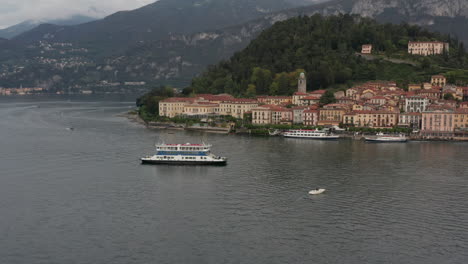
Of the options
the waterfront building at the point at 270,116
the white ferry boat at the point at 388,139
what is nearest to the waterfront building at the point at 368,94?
the waterfront building at the point at 270,116

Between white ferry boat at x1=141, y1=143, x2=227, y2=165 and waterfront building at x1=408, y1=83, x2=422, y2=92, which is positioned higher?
waterfront building at x1=408, y1=83, x2=422, y2=92

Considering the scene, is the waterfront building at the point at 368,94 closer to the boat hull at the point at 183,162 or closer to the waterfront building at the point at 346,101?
the waterfront building at the point at 346,101

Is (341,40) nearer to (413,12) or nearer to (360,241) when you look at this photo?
(413,12)

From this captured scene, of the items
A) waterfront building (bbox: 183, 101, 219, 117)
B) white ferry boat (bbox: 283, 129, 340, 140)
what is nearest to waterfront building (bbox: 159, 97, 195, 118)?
waterfront building (bbox: 183, 101, 219, 117)

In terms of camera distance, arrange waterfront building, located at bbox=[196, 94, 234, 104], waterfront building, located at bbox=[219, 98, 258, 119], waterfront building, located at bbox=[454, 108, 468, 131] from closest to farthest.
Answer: waterfront building, located at bbox=[454, 108, 468, 131]
waterfront building, located at bbox=[219, 98, 258, 119]
waterfront building, located at bbox=[196, 94, 234, 104]

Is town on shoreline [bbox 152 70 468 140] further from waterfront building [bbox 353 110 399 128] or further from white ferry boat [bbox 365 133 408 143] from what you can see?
white ferry boat [bbox 365 133 408 143]

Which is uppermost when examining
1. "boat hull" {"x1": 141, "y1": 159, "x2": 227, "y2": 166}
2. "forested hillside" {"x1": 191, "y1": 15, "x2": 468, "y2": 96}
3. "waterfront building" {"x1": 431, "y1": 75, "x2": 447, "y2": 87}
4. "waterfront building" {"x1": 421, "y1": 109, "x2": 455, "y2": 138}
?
"forested hillside" {"x1": 191, "y1": 15, "x2": 468, "y2": 96}

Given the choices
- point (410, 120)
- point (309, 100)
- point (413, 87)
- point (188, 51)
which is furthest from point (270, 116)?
point (188, 51)

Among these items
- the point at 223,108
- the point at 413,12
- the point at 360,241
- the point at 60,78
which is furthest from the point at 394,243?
the point at 60,78
